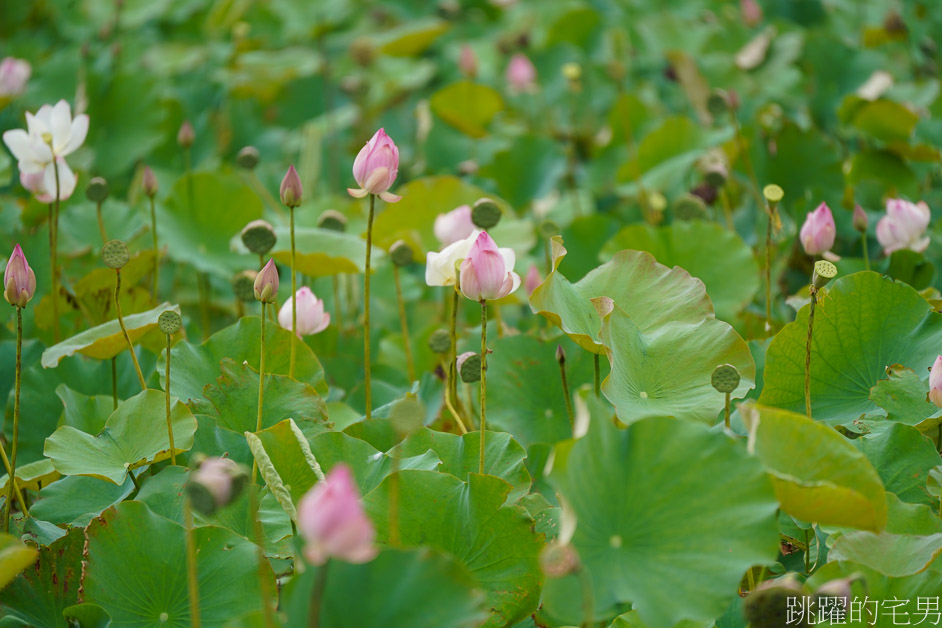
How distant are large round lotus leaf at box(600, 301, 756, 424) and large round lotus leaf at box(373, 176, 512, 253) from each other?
0.66 m

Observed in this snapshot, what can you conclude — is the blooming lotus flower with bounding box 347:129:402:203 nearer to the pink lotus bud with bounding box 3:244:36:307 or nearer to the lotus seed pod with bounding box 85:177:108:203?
the pink lotus bud with bounding box 3:244:36:307

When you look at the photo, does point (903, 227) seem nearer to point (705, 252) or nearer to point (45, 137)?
point (705, 252)

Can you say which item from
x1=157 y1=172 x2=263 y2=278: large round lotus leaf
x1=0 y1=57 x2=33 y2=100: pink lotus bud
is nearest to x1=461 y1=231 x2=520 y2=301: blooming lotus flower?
x1=157 y1=172 x2=263 y2=278: large round lotus leaf

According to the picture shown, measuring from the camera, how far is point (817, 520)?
77cm

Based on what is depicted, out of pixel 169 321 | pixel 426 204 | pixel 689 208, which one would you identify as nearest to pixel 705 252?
pixel 689 208

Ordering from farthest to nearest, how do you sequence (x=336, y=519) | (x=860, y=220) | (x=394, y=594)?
(x=860, y=220), (x=394, y=594), (x=336, y=519)

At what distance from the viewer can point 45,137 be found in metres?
1.21

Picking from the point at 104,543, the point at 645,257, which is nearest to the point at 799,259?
the point at 645,257

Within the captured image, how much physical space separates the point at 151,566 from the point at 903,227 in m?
1.09

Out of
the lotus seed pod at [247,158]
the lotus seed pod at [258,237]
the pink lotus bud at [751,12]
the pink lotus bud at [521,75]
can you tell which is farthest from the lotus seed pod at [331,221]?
the pink lotus bud at [751,12]

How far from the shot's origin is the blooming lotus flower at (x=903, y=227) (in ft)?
4.17

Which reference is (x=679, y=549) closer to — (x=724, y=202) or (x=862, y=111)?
(x=724, y=202)

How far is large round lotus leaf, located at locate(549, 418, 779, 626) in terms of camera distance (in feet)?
2.35

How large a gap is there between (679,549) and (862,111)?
1.24 metres
